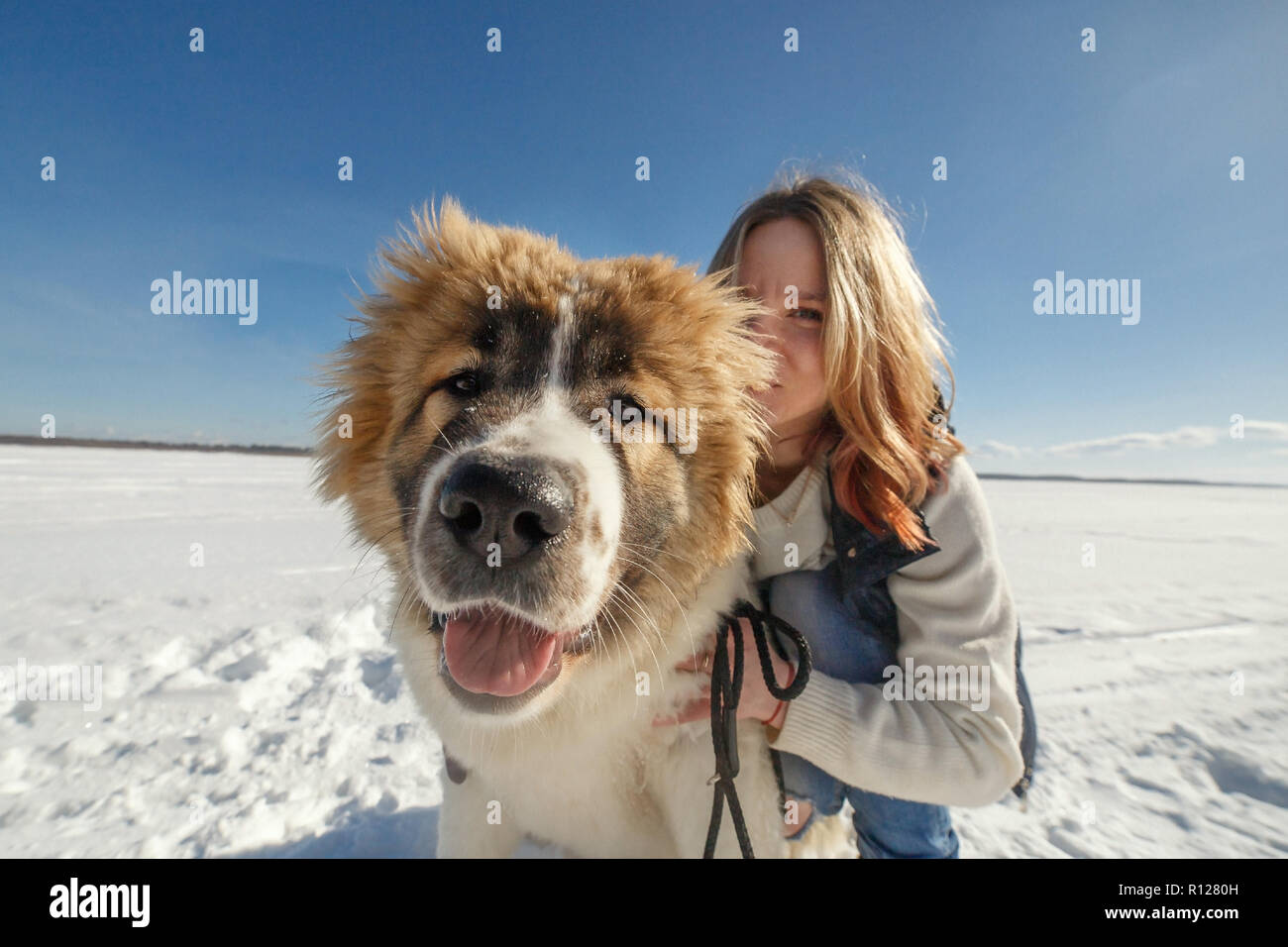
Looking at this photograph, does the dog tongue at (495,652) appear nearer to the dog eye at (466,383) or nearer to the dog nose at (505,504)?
the dog nose at (505,504)

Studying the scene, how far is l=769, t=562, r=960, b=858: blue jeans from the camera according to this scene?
220 cm

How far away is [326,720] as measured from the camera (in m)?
3.48

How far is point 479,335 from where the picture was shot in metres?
1.98

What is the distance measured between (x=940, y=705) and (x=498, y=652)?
1.55 meters

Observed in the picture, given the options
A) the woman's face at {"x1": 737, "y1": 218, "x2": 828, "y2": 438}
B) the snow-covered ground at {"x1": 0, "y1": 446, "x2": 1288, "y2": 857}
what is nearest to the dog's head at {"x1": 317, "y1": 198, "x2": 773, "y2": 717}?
the woman's face at {"x1": 737, "y1": 218, "x2": 828, "y2": 438}

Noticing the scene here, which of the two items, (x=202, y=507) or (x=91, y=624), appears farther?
(x=202, y=507)

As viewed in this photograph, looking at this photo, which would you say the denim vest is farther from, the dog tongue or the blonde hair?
the dog tongue

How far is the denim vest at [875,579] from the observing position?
6.95ft

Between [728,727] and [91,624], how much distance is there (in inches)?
215

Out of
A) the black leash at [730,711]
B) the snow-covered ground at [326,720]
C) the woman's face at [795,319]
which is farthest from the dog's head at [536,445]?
the snow-covered ground at [326,720]

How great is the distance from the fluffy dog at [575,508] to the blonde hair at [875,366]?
346 mm

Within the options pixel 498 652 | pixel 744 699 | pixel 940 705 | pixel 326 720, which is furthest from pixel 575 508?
pixel 326 720
